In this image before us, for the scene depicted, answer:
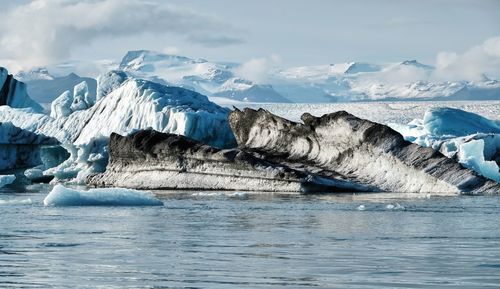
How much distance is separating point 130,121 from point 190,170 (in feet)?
36.4

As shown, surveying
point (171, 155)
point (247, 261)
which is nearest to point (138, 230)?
point (247, 261)

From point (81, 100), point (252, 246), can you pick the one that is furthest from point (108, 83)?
point (252, 246)

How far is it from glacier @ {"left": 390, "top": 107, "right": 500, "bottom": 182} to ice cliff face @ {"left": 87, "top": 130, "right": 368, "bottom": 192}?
4748 mm

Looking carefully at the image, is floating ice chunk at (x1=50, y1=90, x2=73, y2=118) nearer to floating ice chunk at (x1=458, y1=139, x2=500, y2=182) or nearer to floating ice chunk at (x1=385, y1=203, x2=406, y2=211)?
floating ice chunk at (x1=458, y1=139, x2=500, y2=182)

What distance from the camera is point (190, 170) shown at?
32.7m

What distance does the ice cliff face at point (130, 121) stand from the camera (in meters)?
41.1

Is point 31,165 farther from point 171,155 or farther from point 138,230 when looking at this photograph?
point 138,230

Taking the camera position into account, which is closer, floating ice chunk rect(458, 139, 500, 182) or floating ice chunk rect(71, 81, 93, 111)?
→ floating ice chunk rect(458, 139, 500, 182)

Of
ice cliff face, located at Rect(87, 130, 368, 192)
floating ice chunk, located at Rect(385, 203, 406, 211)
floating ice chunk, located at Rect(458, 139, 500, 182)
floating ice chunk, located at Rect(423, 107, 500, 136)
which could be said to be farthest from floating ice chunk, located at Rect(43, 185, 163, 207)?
floating ice chunk, located at Rect(423, 107, 500, 136)

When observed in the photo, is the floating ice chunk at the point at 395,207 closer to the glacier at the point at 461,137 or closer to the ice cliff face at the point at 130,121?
the glacier at the point at 461,137

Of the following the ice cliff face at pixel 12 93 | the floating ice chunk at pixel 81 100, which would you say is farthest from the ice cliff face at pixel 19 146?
the ice cliff face at pixel 12 93

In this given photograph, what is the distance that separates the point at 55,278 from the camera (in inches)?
387

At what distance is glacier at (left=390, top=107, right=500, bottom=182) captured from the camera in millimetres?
32938

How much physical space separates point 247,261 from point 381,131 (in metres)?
18.6
